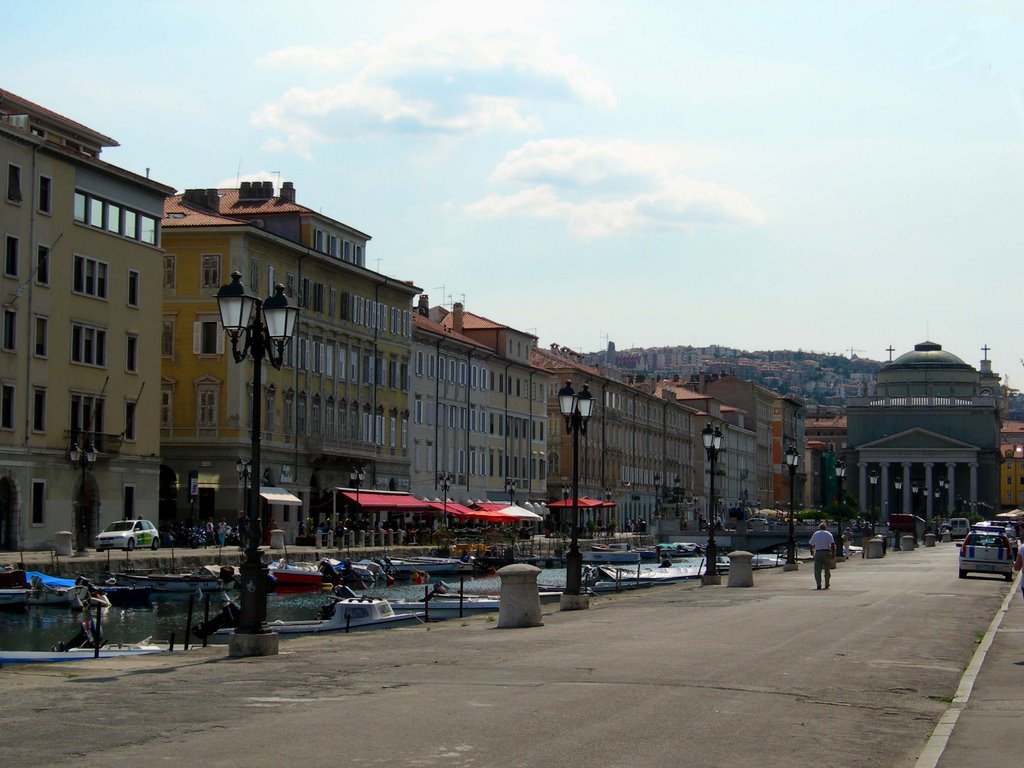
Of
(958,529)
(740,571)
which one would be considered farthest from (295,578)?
(958,529)

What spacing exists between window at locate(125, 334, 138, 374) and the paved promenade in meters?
46.1

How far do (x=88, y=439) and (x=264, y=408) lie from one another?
48.8ft

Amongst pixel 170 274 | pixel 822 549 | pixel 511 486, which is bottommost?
pixel 822 549

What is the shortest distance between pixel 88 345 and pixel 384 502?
23.7m

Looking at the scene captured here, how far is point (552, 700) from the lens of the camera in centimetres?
1611

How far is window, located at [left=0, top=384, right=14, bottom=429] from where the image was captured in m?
61.3

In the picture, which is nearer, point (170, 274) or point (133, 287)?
point (133, 287)

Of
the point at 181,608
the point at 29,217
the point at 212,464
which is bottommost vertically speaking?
the point at 181,608

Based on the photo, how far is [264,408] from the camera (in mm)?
80500

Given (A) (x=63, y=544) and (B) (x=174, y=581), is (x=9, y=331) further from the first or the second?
(B) (x=174, y=581)

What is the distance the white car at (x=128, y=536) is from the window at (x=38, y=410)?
5001 mm

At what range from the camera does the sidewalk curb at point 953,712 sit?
43.3 ft

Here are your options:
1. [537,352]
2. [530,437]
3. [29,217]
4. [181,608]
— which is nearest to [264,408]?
[29,217]

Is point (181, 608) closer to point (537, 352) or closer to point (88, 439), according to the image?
point (88, 439)
